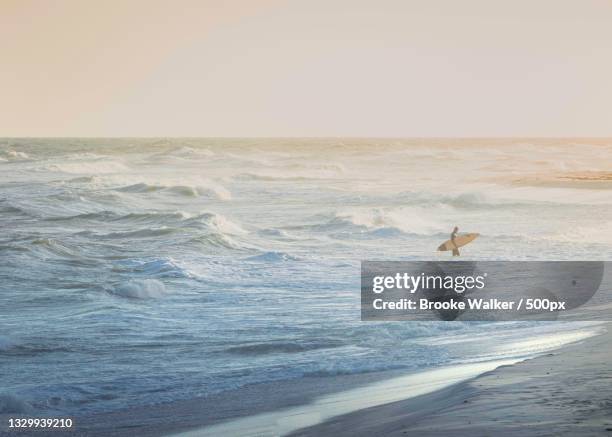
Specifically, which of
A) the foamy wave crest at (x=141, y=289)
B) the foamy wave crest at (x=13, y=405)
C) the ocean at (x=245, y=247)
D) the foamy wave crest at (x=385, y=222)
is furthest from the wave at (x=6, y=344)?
the foamy wave crest at (x=385, y=222)

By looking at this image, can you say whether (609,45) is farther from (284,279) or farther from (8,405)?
(8,405)

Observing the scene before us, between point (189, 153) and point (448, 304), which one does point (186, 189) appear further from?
point (448, 304)

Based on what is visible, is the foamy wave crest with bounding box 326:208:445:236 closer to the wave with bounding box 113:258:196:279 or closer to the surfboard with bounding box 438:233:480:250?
the surfboard with bounding box 438:233:480:250

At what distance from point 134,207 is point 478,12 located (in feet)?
18.2

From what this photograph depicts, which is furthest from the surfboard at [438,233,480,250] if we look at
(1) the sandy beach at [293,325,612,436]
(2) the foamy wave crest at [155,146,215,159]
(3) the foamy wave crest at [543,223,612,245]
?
(2) the foamy wave crest at [155,146,215,159]

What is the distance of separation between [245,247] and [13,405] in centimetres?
565

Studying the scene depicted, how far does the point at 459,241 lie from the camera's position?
10555 millimetres

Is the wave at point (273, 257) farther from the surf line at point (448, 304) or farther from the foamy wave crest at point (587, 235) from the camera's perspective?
the foamy wave crest at point (587, 235)

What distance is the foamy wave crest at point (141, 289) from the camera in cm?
718

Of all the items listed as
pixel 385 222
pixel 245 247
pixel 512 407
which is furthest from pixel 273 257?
pixel 512 407

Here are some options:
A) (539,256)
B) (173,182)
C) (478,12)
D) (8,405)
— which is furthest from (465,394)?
(173,182)

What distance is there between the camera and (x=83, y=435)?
3719 mm

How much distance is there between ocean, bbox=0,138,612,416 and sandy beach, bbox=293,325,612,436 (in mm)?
693
